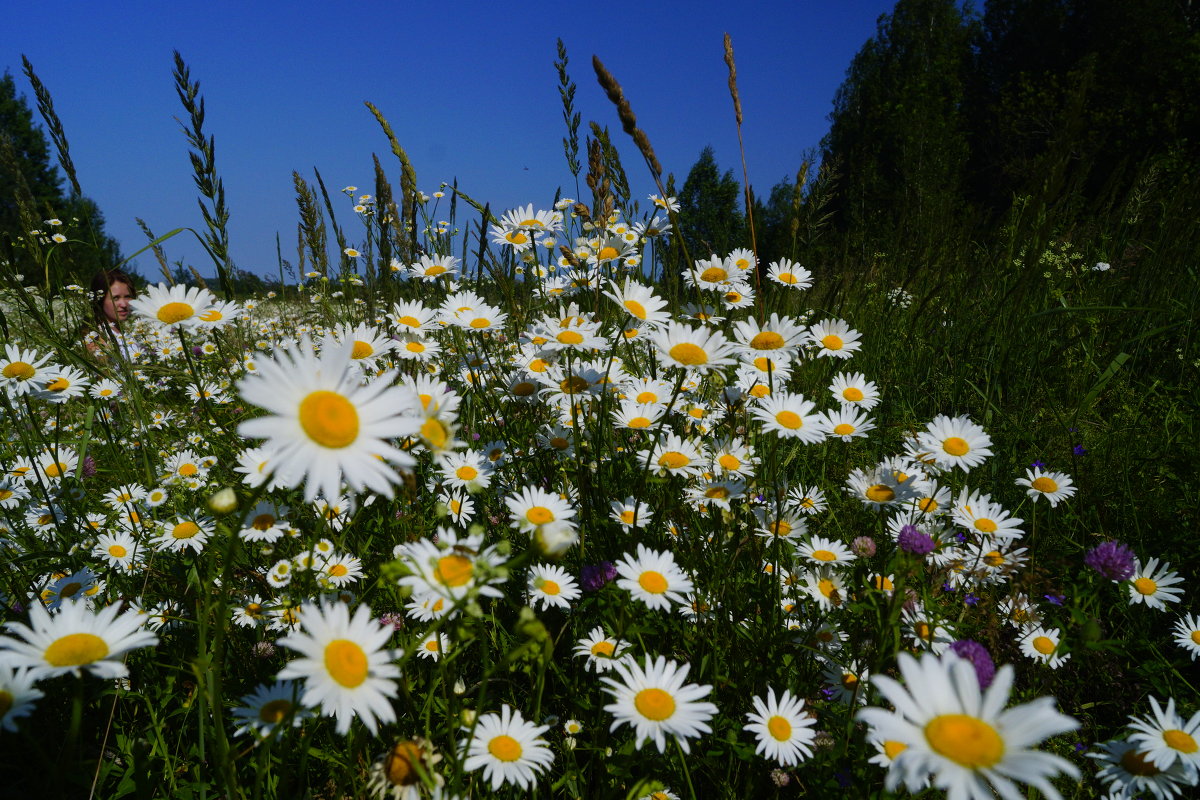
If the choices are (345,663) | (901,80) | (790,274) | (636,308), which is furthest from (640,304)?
(901,80)

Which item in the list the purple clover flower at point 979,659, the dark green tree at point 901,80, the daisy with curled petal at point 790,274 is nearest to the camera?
the purple clover flower at point 979,659

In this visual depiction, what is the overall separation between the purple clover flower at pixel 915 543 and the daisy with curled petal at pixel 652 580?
1.83ft

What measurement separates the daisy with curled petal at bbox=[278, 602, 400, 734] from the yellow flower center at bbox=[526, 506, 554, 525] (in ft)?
2.40

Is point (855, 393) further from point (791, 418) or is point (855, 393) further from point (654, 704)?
point (654, 704)

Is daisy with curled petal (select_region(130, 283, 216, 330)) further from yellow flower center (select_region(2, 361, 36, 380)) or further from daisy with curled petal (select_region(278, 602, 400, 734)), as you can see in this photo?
daisy with curled petal (select_region(278, 602, 400, 734))

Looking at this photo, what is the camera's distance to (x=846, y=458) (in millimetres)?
2832

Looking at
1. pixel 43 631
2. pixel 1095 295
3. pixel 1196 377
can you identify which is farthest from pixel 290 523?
pixel 1095 295

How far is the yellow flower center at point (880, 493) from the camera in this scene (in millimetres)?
1668

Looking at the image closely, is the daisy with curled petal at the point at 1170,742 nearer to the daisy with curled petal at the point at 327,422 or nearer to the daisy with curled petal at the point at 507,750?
the daisy with curled petal at the point at 507,750

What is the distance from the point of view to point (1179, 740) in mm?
1327

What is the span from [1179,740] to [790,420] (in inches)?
43.1

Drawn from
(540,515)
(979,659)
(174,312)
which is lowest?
(979,659)

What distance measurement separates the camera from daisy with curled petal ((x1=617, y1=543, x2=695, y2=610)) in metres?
1.38

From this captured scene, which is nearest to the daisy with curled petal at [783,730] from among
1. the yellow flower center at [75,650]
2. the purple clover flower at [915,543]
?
the purple clover flower at [915,543]
